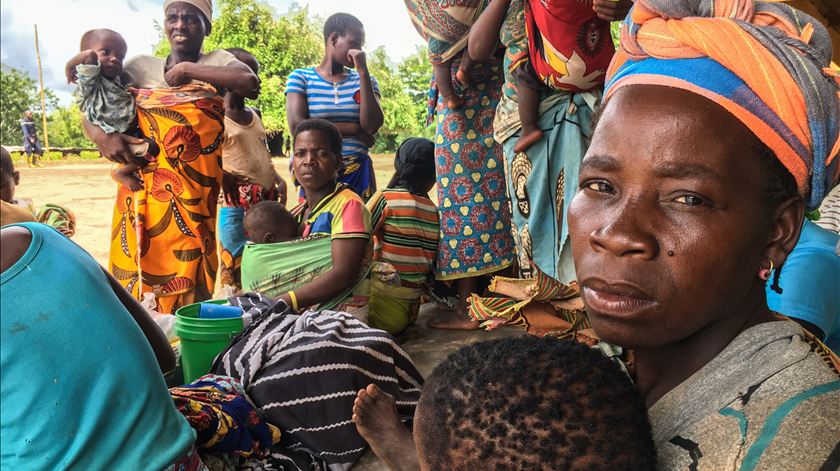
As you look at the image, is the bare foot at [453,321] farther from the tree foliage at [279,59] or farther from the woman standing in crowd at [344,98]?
the tree foliage at [279,59]

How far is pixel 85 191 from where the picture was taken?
13.1 metres

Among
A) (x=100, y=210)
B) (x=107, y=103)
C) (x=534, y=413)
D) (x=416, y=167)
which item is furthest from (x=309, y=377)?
(x=100, y=210)

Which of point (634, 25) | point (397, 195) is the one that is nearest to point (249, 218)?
point (397, 195)

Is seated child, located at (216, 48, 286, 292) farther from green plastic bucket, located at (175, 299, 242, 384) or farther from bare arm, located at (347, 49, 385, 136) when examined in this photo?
green plastic bucket, located at (175, 299, 242, 384)

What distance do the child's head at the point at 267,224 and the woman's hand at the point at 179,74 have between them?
91cm

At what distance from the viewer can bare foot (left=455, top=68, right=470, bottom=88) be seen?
3.05m

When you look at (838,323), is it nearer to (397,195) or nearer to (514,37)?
(514,37)

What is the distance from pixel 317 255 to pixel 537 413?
2.45 metres

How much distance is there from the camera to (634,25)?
37.3 inches

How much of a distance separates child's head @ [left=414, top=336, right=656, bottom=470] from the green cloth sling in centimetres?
231

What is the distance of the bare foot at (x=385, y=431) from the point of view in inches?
48.1

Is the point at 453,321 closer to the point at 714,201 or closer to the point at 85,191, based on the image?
the point at 714,201

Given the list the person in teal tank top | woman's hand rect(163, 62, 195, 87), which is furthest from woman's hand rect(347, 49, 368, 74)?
the person in teal tank top

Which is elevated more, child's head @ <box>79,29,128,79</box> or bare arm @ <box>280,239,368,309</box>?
child's head @ <box>79,29,128,79</box>
